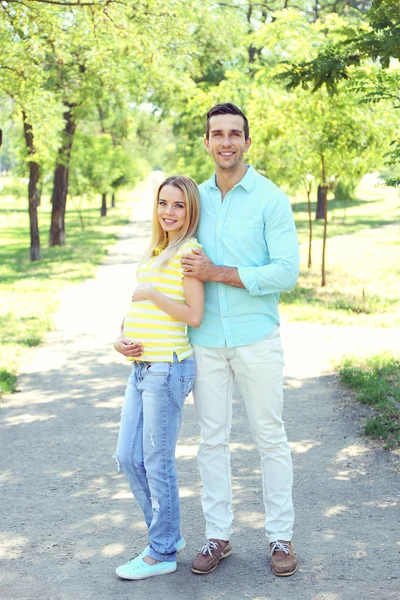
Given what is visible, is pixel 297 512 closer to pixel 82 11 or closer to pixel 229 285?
pixel 229 285

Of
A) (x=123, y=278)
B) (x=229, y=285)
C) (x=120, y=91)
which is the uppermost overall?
(x=120, y=91)

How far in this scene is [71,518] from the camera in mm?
4879

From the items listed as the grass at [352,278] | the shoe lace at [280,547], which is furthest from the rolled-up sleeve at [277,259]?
the grass at [352,278]

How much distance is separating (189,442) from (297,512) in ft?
5.69

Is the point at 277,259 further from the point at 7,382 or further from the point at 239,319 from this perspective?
the point at 7,382

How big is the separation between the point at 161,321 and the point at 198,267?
1.06 feet

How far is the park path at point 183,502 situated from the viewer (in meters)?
3.96

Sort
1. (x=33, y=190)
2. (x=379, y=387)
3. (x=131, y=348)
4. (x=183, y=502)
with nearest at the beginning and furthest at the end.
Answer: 1. (x=131, y=348)
2. (x=183, y=502)
3. (x=379, y=387)
4. (x=33, y=190)

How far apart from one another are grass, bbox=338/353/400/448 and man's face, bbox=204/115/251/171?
3.04 metres

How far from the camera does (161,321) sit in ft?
13.0

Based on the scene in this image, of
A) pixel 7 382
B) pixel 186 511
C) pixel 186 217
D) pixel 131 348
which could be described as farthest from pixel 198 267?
pixel 7 382

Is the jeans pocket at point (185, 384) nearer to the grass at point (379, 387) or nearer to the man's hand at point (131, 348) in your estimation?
the man's hand at point (131, 348)

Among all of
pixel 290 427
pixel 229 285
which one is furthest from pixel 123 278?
pixel 229 285

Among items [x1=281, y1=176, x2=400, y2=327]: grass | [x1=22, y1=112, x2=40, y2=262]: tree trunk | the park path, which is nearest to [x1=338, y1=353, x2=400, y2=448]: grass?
the park path
